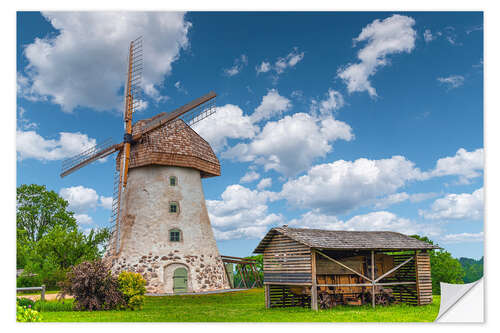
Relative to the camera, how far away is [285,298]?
57.4 ft

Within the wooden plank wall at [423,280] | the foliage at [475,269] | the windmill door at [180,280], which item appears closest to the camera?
the foliage at [475,269]

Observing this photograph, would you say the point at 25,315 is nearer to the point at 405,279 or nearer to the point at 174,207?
the point at 174,207

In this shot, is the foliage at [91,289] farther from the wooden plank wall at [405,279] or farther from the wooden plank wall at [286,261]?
the wooden plank wall at [405,279]

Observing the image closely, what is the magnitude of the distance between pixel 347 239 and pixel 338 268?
5.50ft

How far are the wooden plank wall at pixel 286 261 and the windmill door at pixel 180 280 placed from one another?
21.1 feet

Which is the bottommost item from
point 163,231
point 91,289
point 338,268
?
point 91,289

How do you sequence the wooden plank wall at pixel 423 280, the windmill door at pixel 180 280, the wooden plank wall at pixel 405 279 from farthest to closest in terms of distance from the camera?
the windmill door at pixel 180 280, the wooden plank wall at pixel 405 279, the wooden plank wall at pixel 423 280

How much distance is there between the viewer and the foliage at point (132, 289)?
52.8ft

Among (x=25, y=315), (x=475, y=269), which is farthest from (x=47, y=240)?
(x=475, y=269)

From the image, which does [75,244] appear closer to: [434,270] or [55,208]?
[55,208]

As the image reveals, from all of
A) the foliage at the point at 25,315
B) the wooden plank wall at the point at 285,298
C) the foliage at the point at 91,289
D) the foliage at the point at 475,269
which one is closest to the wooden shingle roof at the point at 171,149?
the foliage at the point at 91,289

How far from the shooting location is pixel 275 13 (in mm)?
14383

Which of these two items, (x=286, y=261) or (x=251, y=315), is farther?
(x=286, y=261)
